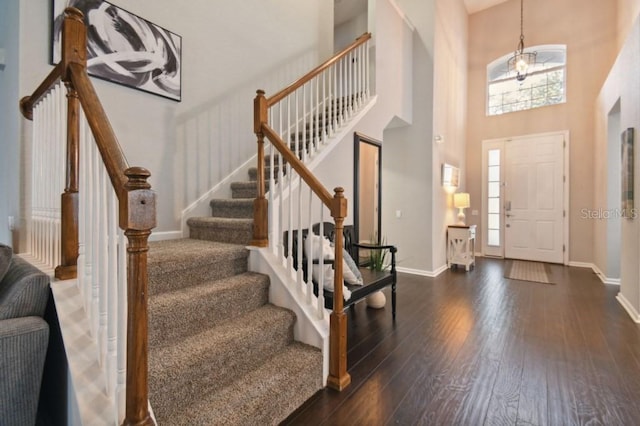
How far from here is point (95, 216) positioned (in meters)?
1.25

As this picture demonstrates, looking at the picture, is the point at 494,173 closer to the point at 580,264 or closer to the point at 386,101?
the point at 580,264

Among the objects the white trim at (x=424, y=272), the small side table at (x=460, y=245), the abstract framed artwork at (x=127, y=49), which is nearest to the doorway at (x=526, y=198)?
the small side table at (x=460, y=245)

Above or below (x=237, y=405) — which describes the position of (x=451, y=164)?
above

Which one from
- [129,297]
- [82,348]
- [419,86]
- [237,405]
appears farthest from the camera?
[419,86]

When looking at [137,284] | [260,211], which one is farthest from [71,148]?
[260,211]

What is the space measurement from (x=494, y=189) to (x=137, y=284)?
7159 millimetres

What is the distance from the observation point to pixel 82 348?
49.0 inches

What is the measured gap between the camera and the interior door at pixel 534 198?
5.94 m

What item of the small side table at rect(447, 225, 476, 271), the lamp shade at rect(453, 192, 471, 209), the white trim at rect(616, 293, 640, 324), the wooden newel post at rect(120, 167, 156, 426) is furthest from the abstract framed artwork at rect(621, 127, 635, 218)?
the wooden newel post at rect(120, 167, 156, 426)

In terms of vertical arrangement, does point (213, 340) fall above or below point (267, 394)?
above

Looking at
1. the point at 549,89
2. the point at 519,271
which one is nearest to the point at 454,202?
the point at 519,271

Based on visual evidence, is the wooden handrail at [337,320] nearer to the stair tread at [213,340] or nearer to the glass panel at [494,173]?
the stair tread at [213,340]

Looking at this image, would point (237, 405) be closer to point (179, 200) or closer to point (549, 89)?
point (179, 200)

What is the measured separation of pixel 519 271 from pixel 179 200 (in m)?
5.42
